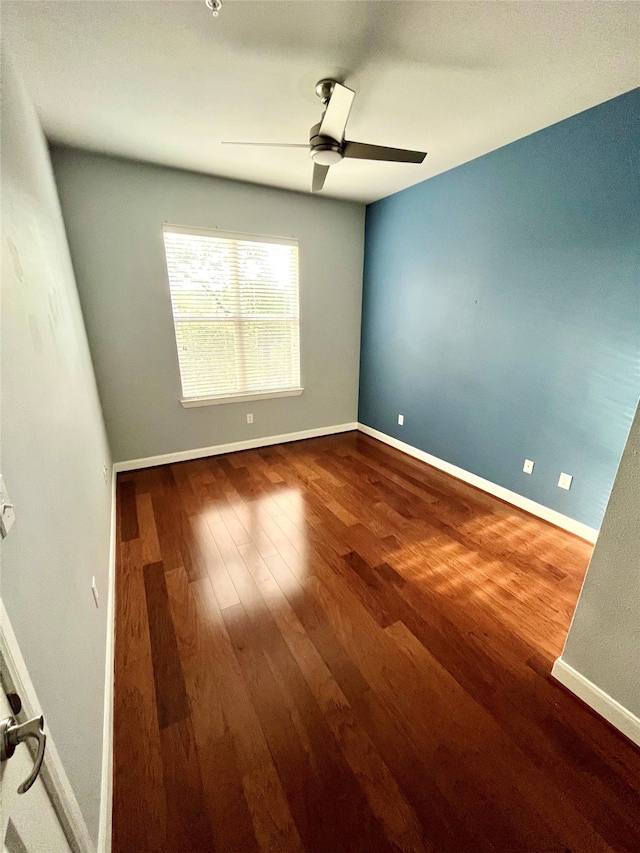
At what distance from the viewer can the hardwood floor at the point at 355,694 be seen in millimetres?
1020

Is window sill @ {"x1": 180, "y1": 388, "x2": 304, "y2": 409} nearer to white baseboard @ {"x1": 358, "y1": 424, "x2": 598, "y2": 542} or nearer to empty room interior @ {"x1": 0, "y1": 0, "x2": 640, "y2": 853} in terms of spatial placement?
empty room interior @ {"x1": 0, "y1": 0, "x2": 640, "y2": 853}

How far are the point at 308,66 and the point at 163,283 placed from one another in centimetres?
196

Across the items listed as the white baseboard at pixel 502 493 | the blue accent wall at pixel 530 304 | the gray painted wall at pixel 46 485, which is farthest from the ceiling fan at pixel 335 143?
the white baseboard at pixel 502 493

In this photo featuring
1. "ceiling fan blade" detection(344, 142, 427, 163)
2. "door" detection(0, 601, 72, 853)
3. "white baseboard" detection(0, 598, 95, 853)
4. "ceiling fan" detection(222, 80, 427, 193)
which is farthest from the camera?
"ceiling fan blade" detection(344, 142, 427, 163)

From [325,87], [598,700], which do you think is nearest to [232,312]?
[325,87]

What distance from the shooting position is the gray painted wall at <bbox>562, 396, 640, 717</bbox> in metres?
1.14

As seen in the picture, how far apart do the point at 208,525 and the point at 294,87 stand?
2698 millimetres

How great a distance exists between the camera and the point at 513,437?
2686 mm

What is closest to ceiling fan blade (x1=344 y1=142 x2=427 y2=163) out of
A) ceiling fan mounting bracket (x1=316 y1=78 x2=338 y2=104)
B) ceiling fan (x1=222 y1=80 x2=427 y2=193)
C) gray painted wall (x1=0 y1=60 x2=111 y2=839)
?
ceiling fan (x1=222 y1=80 x2=427 y2=193)

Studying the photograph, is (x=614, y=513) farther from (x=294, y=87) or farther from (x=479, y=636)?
(x=294, y=87)

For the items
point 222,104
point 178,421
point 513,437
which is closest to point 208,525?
point 178,421

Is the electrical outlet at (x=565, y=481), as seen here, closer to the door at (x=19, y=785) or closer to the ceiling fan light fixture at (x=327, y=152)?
the ceiling fan light fixture at (x=327, y=152)

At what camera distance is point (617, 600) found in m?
1.20

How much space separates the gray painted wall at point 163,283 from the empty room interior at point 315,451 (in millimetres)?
28
